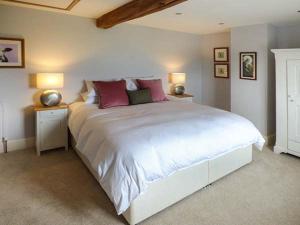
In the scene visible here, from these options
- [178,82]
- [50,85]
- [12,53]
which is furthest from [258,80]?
[12,53]

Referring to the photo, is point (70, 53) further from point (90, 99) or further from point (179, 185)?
point (179, 185)

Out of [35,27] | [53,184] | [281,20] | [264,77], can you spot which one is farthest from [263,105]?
[35,27]

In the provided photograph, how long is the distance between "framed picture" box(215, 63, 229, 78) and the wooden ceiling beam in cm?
272

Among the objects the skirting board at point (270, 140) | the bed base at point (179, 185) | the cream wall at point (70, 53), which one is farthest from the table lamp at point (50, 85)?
the skirting board at point (270, 140)

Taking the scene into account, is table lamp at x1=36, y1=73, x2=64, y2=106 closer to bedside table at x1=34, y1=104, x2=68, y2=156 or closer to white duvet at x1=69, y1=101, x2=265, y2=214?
bedside table at x1=34, y1=104, x2=68, y2=156

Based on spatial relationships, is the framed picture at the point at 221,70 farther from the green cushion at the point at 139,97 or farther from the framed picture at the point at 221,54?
the green cushion at the point at 139,97

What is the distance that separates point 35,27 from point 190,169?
10.4 ft

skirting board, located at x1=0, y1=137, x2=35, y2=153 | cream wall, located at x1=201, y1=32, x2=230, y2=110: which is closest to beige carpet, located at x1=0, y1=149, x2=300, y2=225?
skirting board, located at x1=0, y1=137, x2=35, y2=153

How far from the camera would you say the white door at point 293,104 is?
3.27 metres

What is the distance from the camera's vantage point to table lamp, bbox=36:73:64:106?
3471 mm

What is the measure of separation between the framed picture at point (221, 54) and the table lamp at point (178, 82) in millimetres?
905

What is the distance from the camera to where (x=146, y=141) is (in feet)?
6.89

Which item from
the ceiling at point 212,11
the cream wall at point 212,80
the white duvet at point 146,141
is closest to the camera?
the white duvet at point 146,141

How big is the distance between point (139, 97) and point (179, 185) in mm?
1909
